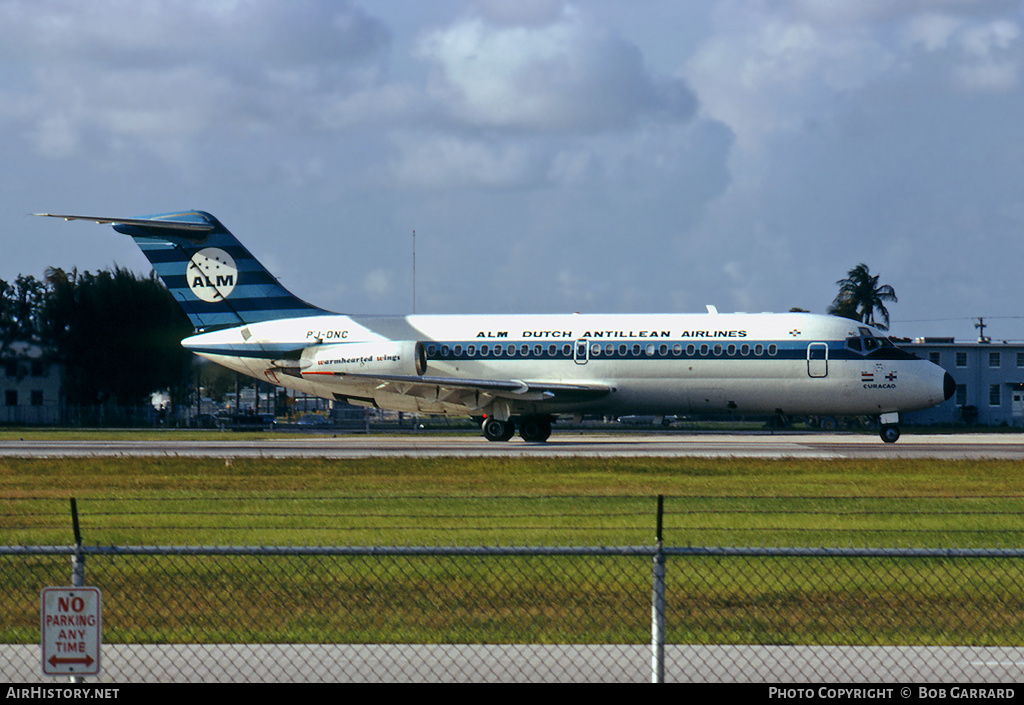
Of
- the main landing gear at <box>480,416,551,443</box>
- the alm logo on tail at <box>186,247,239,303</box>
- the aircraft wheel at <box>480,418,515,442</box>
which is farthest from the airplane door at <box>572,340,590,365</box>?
the alm logo on tail at <box>186,247,239,303</box>

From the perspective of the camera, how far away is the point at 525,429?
39531 millimetres

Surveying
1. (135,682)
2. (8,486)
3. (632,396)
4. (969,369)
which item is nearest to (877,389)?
(632,396)

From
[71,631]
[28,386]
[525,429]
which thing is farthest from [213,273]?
[71,631]

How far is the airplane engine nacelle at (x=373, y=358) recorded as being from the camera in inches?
1533

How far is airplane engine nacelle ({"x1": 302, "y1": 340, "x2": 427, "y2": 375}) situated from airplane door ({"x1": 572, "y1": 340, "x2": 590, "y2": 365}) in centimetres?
533

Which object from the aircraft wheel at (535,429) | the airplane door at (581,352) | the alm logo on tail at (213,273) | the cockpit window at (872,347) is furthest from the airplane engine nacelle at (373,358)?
the cockpit window at (872,347)

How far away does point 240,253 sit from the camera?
1629 inches

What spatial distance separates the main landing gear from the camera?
130 feet

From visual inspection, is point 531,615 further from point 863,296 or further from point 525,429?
point 863,296

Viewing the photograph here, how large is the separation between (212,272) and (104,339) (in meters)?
26.9

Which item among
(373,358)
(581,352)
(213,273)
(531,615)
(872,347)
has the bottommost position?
(531,615)

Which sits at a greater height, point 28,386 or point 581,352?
point 581,352

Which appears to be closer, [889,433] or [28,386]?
[889,433]
